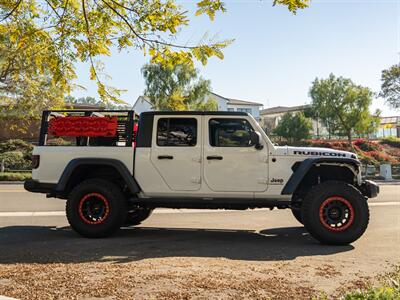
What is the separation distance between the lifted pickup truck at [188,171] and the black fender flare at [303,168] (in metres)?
0.02

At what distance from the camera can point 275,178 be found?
6848mm

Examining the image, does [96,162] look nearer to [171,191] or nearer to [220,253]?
[171,191]

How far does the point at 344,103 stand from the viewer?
47.5m

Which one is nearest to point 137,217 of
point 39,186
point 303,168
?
point 39,186

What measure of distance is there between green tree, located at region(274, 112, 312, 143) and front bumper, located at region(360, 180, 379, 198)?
1719 inches

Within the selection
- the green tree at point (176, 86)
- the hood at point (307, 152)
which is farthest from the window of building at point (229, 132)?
the green tree at point (176, 86)

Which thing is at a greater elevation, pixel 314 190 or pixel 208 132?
pixel 208 132

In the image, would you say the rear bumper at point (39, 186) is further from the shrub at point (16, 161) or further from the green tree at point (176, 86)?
the green tree at point (176, 86)

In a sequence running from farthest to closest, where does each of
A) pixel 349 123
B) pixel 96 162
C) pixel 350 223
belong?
pixel 349 123 → pixel 96 162 → pixel 350 223

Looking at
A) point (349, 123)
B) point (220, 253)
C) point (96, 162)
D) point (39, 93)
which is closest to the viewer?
point (220, 253)

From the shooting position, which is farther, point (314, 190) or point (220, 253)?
point (314, 190)

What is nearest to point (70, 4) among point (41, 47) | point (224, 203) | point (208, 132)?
point (41, 47)

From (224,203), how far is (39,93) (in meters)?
20.0

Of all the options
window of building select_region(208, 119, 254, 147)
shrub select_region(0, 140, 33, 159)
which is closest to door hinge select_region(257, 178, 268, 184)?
window of building select_region(208, 119, 254, 147)
